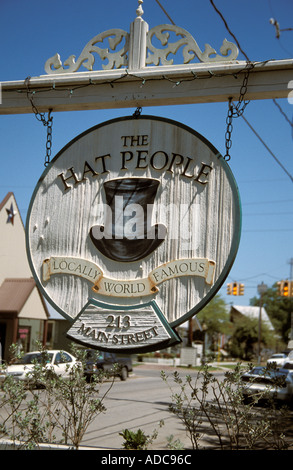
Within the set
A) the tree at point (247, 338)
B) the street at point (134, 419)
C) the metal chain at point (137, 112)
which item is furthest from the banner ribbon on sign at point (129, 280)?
the tree at point (247, 338)

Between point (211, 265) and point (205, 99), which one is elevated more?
point (205, 99)

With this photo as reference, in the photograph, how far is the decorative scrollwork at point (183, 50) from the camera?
265cm

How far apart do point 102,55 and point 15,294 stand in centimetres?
2339

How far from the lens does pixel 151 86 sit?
9.10 ft

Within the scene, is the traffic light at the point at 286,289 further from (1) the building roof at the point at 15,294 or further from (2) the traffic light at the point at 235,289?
(1) the building roof at the point at 15,294

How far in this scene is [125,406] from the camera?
1429cm

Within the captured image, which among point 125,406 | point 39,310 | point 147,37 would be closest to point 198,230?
point 147,37

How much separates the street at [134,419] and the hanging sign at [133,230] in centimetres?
458

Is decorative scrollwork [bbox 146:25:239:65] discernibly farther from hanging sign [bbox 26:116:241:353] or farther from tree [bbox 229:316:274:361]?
tree [bbox 229:316:274:361]

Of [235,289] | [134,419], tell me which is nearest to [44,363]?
[134,419]

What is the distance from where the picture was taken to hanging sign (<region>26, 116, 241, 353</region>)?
242 centimetres

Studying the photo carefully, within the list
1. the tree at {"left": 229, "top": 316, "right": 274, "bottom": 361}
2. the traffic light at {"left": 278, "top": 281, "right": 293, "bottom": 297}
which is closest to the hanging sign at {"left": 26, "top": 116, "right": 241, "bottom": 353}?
the traffic light at {"left": 278, "top": 281, "right": 293, "bottom": 297}
